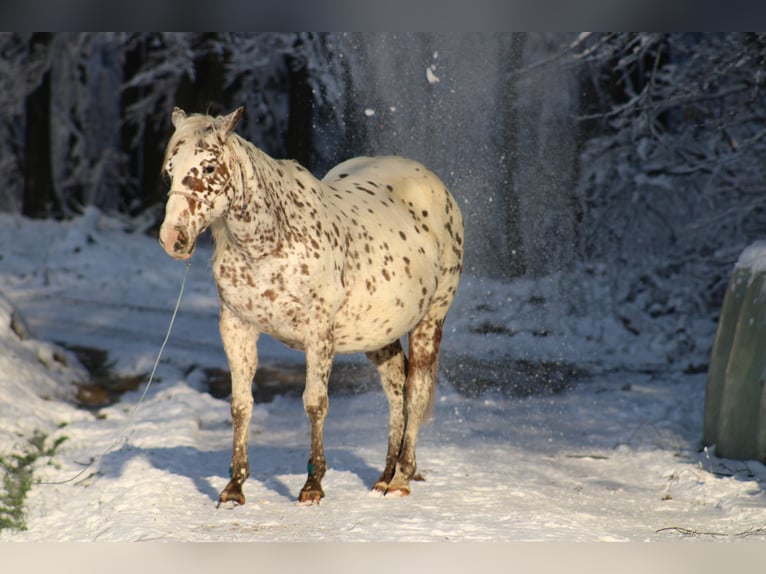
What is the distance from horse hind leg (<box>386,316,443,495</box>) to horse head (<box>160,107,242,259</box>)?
61.5 inches

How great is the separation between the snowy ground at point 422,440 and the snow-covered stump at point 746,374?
0.46ft

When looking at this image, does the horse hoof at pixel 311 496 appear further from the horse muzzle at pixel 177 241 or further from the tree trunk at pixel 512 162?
the tree trunk at pixel 512 162

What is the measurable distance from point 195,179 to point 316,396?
1.13 m

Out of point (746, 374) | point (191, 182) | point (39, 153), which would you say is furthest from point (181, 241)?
point (39, 153)

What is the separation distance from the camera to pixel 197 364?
8.95 m

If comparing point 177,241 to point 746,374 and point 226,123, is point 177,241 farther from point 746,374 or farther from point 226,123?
point 746,374

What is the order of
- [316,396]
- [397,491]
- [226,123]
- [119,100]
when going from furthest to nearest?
[119,100]
[397,491]
[316,396]
[226,123]

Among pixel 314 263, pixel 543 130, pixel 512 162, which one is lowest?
pixel 314 263

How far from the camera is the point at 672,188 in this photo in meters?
11.3

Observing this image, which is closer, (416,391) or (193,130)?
(193,130)

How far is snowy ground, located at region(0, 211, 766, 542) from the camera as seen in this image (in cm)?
487

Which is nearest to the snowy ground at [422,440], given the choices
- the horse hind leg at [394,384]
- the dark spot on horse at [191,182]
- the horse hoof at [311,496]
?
the horse hoof at [311,496]
